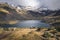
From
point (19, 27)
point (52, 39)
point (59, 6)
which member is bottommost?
point (52, 39)

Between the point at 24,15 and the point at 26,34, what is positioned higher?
the point at 24,15

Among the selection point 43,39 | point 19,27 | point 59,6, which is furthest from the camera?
point 59,6

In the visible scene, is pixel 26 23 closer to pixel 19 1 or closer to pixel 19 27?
pixel 19 27

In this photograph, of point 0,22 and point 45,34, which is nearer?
point 45,34

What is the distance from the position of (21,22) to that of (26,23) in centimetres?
41

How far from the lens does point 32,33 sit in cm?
1129

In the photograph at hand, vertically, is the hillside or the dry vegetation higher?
the hillside

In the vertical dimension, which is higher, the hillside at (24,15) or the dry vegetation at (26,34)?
the hillside at (24,15)

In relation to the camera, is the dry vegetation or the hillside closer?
the dry vegetation

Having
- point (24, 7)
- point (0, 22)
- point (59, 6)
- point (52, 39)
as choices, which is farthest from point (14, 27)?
point (59, 6)

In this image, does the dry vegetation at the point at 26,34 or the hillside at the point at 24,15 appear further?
the hillside at the point at 24,15

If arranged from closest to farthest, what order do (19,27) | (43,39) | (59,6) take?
1. (43,39)
2. (19,27)
3. (59,6)

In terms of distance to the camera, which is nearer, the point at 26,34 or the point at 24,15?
the point at 26,34

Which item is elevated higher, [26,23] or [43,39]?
[26,23]
